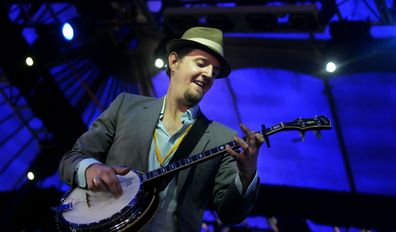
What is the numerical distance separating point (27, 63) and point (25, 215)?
360 cm

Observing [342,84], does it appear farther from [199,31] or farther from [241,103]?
[199,31]

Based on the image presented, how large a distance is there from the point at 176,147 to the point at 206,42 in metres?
0.79

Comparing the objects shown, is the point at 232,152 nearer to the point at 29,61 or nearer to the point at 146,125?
the point at 146,125

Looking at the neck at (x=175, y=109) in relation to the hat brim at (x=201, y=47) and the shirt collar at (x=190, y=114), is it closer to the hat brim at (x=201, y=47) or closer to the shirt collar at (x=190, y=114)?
the shirt collar at (x=190, y=114)

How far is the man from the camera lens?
232cm

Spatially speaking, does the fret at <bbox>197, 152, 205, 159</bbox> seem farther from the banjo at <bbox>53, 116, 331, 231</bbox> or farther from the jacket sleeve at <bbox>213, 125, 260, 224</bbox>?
the jacket sleeve at <bbox>213, 125, 260, 224</bbox>

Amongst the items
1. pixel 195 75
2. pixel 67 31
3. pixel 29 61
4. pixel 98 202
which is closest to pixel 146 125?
pixel 195 75

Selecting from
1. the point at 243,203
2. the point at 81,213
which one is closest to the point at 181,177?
the point at 243,203

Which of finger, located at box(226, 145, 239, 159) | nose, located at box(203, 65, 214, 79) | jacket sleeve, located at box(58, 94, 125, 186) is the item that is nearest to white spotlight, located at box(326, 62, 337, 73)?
nose, located at box(203, 65, 214, 79)

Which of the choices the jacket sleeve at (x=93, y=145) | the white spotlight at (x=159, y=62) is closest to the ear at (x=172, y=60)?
the jacket sleeve at (x=93, y=145)

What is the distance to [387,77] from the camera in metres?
6.96

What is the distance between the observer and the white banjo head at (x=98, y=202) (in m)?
2.17

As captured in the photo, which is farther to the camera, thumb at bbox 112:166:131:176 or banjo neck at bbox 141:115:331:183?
banjo neck at bbox 141:115:331:183

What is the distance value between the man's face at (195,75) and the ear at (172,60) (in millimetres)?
123
